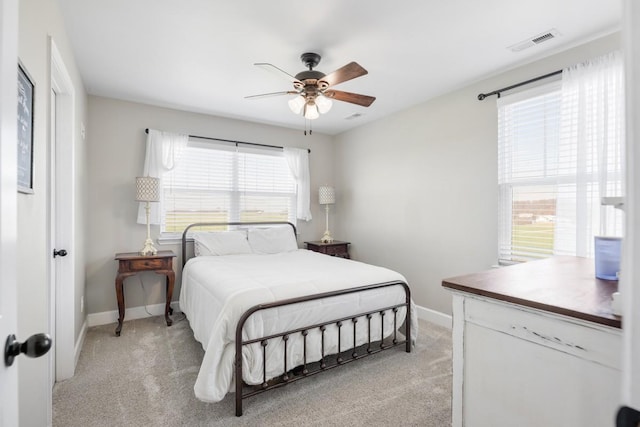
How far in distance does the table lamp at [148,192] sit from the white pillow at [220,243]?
481 millimetres

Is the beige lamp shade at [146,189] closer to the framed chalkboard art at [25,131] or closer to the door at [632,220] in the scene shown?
the framed chalkboard art at [25,131]

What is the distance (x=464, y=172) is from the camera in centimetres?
318

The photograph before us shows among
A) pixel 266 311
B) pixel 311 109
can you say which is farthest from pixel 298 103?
pixel 266 311

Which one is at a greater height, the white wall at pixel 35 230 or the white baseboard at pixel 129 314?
the white wall at pixel 35 230

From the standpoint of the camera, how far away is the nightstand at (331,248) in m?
4.48

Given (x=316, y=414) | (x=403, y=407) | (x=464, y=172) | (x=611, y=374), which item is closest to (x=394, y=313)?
(x=403, y=407)

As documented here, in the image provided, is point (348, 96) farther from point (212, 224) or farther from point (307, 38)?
point (212, 224)

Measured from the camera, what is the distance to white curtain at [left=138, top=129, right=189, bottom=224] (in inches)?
144

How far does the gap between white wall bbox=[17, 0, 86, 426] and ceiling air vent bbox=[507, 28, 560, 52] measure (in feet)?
9.88

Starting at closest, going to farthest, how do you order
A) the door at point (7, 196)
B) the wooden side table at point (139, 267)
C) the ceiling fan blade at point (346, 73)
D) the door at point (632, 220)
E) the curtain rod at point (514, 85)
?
the door at point (632, 220)
the door at point (7, 196)
the ceiling fan blade at point (346, 73)
the curtain rod at point (514, 85)
the wooden side table at point (139, 267)

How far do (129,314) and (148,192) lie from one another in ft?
4.77

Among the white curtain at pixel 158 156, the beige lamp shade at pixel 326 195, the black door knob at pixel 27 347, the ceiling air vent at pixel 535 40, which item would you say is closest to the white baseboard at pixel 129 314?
the white curtain at pixel 158 156

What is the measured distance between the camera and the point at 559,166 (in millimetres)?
2475

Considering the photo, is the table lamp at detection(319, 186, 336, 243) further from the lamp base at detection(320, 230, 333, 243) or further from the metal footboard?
the metal footboard
